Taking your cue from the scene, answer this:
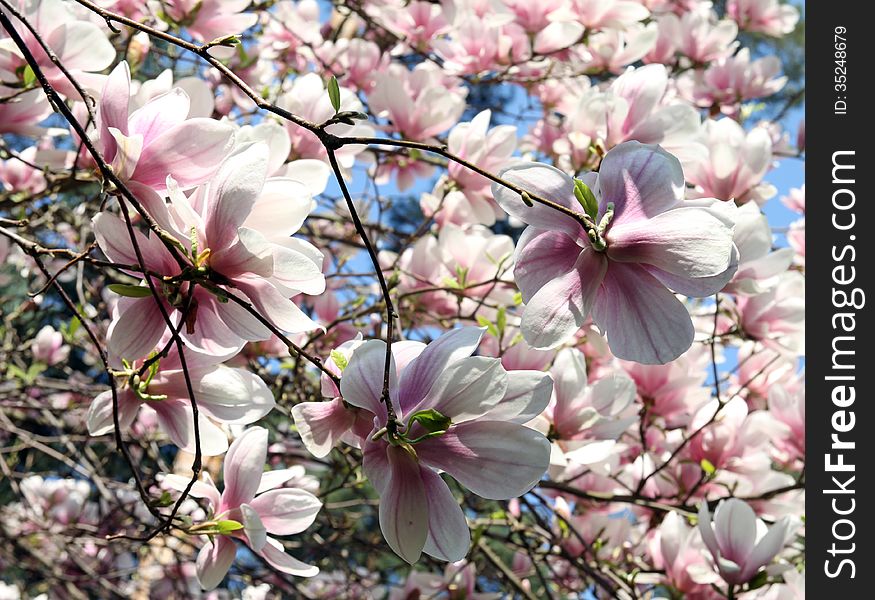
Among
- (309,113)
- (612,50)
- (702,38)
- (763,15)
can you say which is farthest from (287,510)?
(763,15)

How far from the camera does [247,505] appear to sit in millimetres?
757

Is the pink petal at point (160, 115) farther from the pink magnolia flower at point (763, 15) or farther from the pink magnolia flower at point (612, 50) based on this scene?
the pink magnolia flower at point (763, 15)

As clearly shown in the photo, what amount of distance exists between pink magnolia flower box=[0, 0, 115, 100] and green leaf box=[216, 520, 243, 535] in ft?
1.56

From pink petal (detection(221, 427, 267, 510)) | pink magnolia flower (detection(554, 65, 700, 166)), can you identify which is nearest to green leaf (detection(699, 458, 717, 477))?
pink magnolia flower (detection(554, 65, 700, 166))

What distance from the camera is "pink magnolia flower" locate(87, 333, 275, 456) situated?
2.44ft

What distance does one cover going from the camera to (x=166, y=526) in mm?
743

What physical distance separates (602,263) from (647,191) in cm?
7

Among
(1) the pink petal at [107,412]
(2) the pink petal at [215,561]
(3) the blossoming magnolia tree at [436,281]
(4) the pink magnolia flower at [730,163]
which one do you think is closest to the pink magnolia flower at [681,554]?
(3) the blossoming magnolia tree at [436,281]

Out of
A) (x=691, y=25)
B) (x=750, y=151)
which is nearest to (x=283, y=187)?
(x=750, y=151)

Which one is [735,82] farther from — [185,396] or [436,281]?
[185,396]

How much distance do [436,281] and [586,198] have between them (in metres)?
0.75

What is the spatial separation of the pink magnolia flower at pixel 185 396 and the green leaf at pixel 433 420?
0.25m
